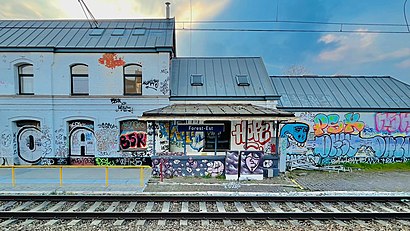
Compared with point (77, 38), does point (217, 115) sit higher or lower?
lower

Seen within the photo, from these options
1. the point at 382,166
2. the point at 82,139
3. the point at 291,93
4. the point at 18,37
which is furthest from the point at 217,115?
the point at 18,37

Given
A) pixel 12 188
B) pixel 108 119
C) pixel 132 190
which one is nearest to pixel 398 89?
pixel 132 190

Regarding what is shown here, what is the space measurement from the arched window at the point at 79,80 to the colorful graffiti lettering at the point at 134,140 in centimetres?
354

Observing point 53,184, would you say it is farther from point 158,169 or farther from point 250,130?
point 250,130

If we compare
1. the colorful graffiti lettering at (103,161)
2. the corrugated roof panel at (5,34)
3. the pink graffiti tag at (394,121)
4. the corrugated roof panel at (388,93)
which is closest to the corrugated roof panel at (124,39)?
the corrugated roof panel at (5,34)

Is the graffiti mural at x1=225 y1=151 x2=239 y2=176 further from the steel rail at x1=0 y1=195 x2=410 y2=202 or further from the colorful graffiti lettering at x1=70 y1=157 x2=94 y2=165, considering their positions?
the colorful graffiti lettering at x1=70 y1=157 x2=94 y2=165

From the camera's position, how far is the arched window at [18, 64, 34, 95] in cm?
1366

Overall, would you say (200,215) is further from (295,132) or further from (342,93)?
(342,93)

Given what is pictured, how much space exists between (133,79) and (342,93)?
13.6 m

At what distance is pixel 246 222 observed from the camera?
649cm

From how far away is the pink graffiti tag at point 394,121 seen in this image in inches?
562

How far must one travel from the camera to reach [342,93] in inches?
603

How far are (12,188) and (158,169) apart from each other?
233 inches

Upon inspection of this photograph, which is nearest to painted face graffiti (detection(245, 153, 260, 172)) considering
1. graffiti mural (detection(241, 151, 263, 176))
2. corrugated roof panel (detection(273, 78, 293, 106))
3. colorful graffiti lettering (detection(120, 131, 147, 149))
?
graffiti mural (detection(241, 151, 263, 176))
